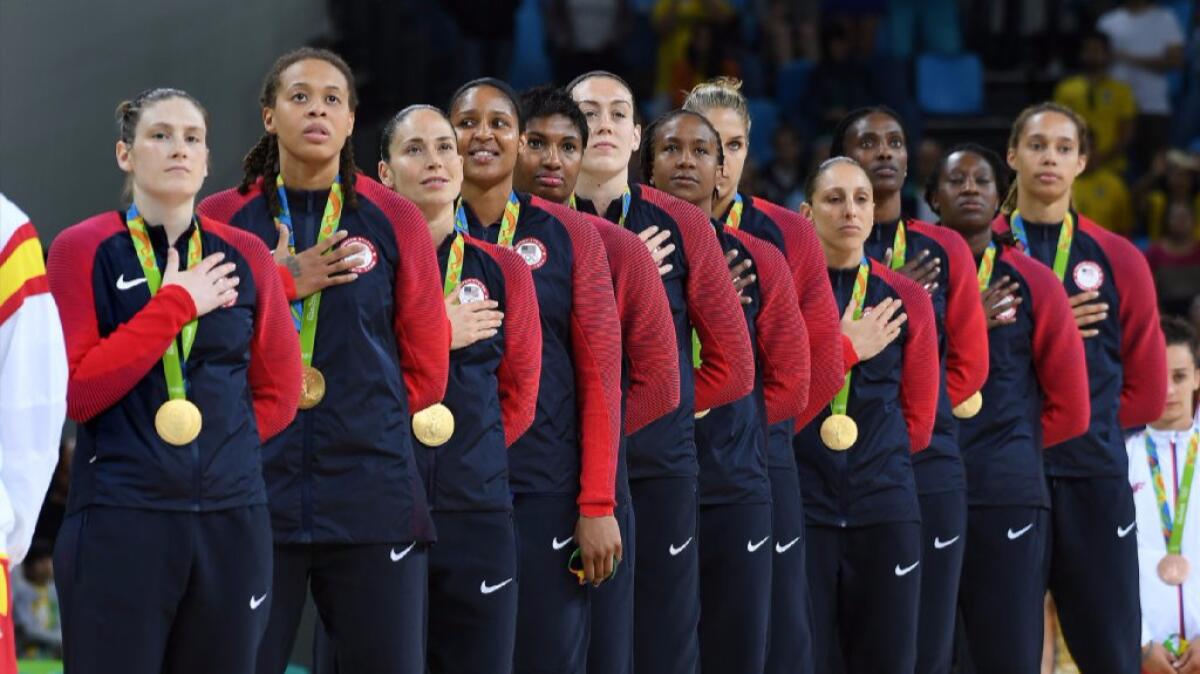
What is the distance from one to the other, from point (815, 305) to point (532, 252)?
133cm

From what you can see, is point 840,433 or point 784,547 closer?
point 784,547

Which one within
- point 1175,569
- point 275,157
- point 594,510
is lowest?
point 1175,569

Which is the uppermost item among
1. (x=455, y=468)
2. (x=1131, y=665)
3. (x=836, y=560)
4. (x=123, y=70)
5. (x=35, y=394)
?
(x=123, y=70)

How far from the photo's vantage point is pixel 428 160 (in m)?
5.46

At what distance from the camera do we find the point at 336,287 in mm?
5086

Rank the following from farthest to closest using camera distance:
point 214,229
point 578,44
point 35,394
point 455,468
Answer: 1. point 578,44
2. point 455,468
3. point 214,229
4. point 35,394

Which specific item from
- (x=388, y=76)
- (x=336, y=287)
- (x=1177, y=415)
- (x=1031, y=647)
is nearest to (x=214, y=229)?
(x=336, y=287)

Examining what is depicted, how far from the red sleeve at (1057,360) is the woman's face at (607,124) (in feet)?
5.72

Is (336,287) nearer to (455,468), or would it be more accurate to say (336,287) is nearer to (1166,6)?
(455,468)

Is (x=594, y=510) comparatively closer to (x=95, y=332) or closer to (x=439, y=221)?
(x=439, y=221)

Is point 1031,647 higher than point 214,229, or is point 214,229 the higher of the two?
point 214,229

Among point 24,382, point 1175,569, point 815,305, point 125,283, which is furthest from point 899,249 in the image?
point 24,382

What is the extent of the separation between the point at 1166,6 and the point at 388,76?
4.81 meters

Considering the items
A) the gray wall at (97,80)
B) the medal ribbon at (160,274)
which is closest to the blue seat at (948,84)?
the gray wall at (97,80)
